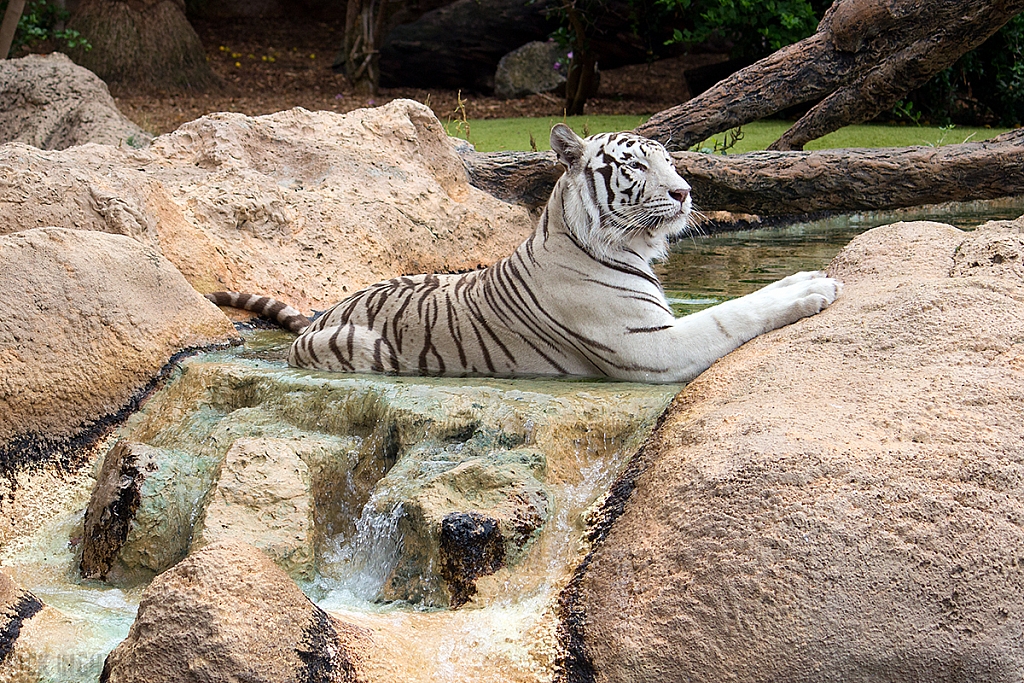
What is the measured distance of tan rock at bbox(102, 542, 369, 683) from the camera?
262 centimetres

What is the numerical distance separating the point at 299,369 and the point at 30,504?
1153mm

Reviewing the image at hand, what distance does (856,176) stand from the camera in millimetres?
7309

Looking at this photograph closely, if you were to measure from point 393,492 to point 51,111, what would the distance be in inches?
307

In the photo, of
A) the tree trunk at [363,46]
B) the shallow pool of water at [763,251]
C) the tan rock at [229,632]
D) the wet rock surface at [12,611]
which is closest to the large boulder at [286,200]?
the shallow pool of water at [763,251]

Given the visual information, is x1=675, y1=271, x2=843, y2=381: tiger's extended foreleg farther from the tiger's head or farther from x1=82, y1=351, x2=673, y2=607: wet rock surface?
the tiger's head

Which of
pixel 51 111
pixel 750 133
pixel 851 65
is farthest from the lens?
pixel 750 133

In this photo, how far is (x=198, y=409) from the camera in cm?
436

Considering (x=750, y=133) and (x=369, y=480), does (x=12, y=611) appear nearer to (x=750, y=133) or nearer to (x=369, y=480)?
(x=369, y=480)

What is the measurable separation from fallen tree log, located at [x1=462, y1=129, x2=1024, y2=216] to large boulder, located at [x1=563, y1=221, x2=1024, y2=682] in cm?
408

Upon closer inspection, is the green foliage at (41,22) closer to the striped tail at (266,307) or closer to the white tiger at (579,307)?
the striped tail at (266,307)

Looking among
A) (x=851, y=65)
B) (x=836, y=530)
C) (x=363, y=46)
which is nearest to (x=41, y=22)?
(x=363, y=46)

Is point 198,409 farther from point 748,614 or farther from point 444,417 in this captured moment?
point 748,614

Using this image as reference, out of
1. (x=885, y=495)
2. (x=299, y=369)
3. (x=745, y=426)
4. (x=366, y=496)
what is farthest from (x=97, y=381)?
(x=885, y=495)

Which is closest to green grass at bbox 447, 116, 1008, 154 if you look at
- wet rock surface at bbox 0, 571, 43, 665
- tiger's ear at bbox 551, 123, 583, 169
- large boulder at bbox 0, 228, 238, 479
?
tiger's ear at bbox 551, 123, 583, 169
